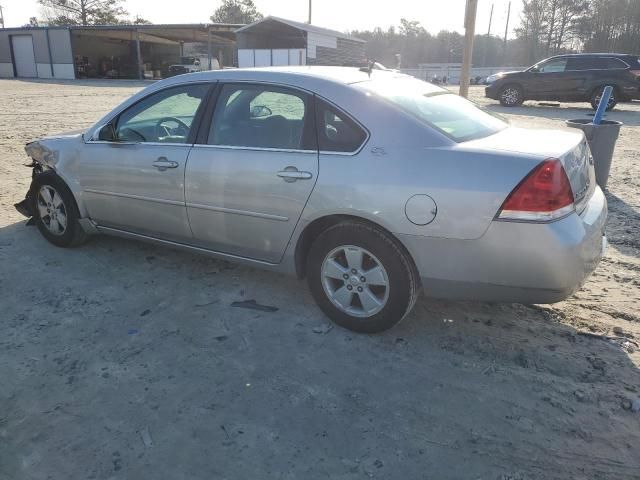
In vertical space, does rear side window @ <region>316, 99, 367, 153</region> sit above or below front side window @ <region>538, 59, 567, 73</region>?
below

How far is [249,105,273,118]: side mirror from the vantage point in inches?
143

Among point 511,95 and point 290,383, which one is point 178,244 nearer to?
point 290,383

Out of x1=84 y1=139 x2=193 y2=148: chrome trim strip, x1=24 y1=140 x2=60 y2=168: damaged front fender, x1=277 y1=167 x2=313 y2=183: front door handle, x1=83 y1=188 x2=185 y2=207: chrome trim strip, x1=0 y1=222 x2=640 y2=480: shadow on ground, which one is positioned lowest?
x1=0 y1=222 x2=640 y2=480: shadow on ground

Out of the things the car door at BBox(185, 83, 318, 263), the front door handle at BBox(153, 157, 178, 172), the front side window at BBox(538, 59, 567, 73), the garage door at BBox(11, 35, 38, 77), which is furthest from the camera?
the garage door at BBox(11, 35, 38, 77)

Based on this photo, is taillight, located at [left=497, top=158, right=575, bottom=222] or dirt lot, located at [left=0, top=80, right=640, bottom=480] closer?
dirt lot, located at [left=0, top=80, right=640, bottom=480]

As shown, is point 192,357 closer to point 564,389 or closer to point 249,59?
point 564,389

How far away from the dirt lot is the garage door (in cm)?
4004

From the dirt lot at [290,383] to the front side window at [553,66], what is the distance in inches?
587

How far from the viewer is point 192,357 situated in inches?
121

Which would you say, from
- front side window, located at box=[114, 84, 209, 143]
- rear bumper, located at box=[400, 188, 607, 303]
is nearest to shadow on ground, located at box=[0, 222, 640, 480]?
rear bumper, located at box=[400, 188, 607, 303]

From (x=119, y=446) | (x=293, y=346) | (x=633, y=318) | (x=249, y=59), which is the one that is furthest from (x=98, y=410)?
(x=249, y=59)

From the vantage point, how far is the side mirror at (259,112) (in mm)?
3641

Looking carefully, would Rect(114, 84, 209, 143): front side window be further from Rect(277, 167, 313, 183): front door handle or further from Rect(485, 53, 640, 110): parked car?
Rect(485, 53, 640, 110): parked car

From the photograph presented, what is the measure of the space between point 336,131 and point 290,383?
5.01 ft
